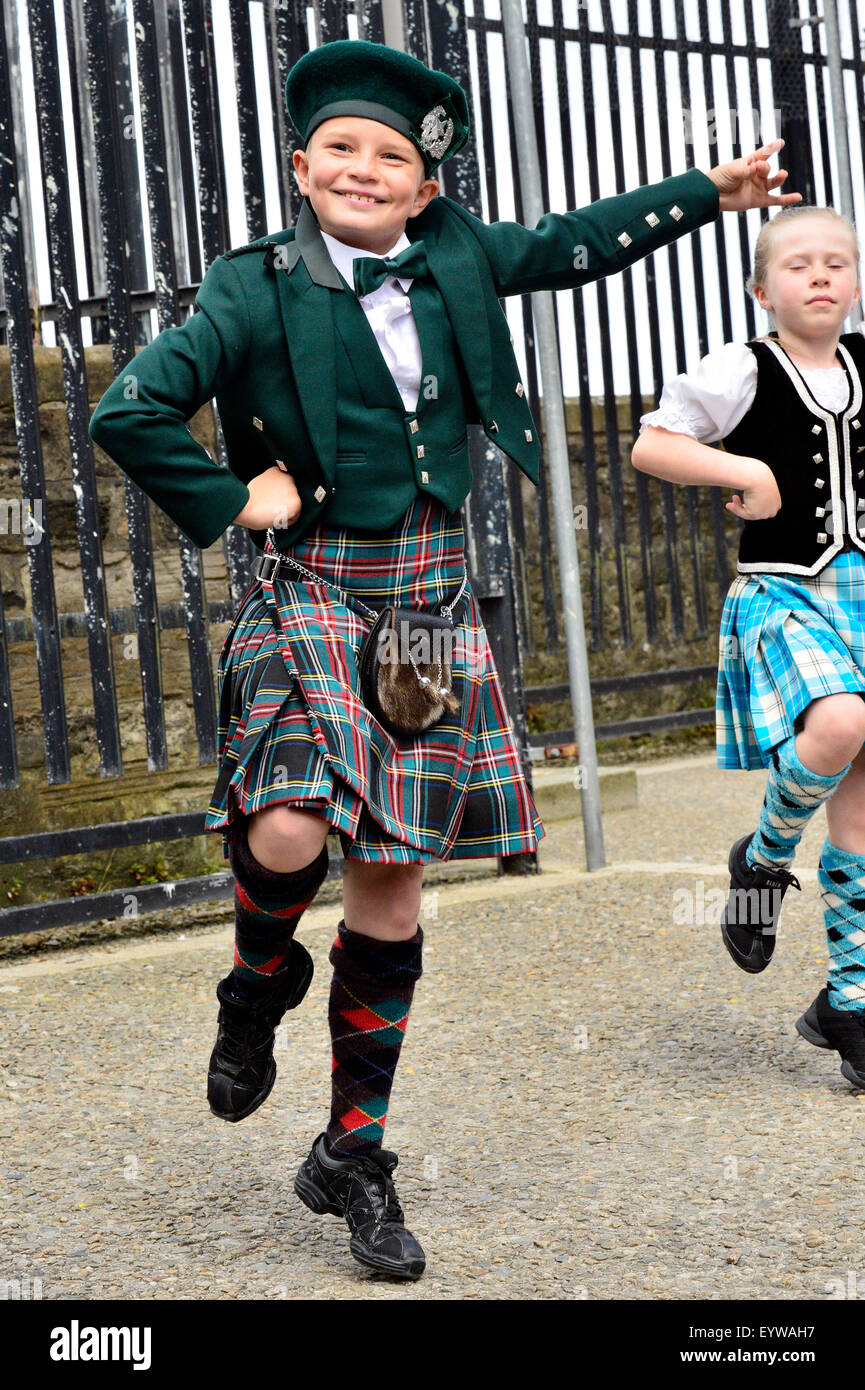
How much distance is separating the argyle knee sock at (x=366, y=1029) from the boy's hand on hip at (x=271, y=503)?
2.00ft

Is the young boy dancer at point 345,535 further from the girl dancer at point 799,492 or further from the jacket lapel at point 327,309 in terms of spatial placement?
the girl dancer at point 799,492

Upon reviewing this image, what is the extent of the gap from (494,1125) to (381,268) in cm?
151

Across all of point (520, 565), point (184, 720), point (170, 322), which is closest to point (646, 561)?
point (520, 565)

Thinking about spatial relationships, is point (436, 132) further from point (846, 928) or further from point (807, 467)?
point (846, 928)

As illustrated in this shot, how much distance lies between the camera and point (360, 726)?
222 centimetres

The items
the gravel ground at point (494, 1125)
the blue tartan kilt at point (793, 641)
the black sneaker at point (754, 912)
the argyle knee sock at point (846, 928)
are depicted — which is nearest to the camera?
the gravel ground at point (494, 1125)

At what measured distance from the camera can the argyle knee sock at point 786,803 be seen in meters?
2.84

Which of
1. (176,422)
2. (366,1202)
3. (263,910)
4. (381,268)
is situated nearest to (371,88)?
(381,268)

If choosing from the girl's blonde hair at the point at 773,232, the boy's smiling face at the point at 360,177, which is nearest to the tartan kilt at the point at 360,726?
the boy's smiling face at the point at 360,177

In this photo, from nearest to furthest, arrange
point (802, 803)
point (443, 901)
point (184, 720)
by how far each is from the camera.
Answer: point (802, 803) < point (443, 901) < point (184, 720)

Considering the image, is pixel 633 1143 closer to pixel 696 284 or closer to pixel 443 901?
pixel 443 901

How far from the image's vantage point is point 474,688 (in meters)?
2.39

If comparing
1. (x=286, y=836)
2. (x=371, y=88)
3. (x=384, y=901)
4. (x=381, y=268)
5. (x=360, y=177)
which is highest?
(x=371, y=88)

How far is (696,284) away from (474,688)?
5219 mm
